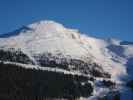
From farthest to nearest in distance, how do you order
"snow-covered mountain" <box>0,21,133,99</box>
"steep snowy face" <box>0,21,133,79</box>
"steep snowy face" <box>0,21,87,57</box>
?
"steep snowy face" <box>0,21,133,79</box>, "steep snowy face" <box>0,21,87,57</box>, "snow-covered mountain" <box>0,21,133,99</box>

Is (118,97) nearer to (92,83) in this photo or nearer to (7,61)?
(92,83)

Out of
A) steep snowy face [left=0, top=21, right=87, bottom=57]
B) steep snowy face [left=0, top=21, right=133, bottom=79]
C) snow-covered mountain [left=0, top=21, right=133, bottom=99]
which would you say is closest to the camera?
snow-covered mountain [left=0, top=21, right=133, bottom=99]

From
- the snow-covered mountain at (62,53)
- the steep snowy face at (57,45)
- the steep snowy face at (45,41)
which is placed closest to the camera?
the snow-covered mountain at (62,53)

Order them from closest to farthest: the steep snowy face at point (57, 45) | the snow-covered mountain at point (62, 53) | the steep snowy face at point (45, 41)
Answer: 1. the snow-covered mountain at point (62, 53)
2. the steep snowy face at point (45, 41)
3. the steep snowy face at point (57, 45)

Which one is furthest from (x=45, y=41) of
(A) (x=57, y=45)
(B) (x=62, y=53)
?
(B) (x=62, y=53)

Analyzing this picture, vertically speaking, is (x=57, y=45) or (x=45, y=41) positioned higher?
(x=45, y=41)

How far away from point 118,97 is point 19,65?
98.3 ft

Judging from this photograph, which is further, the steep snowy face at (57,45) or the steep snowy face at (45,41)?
the steep snowy face at (57,45)

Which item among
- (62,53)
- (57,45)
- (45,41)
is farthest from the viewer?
(45,41)

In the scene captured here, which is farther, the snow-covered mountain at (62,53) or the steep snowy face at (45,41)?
the steep snowy face at (45,41)

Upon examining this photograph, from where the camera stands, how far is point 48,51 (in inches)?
6481

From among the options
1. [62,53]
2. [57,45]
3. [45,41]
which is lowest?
[62,53]

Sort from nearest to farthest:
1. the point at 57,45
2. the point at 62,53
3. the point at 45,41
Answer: the point at 62,53, the point at 57,45, the point at 45,41

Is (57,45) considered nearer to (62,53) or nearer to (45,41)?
(45,41)
